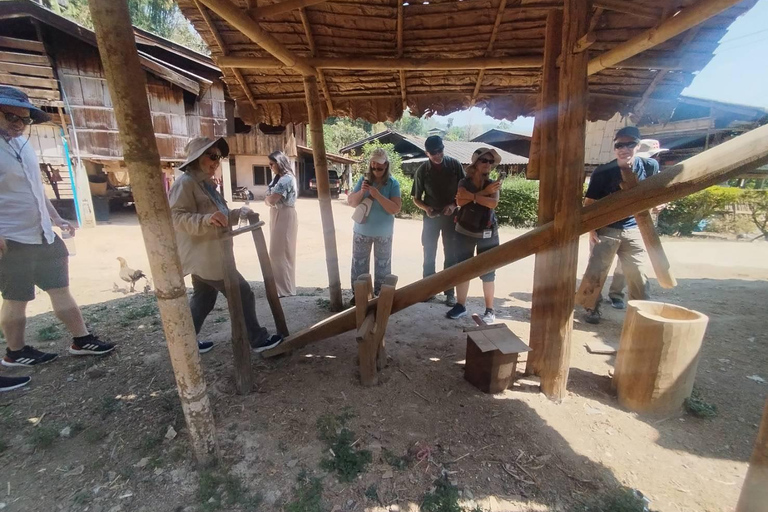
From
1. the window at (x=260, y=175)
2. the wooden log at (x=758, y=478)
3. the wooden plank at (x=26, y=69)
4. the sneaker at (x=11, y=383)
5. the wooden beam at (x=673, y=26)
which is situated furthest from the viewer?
the window at (x=260, y=175)

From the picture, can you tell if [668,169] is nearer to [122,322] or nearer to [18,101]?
[18,101]

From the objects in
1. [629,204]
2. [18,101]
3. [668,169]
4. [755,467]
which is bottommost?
[755,467]

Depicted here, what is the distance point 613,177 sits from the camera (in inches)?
156

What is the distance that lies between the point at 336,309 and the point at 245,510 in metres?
2.71

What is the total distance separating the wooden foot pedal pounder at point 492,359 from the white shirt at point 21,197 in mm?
3641

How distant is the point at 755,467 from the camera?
Answer: 4.73 feet

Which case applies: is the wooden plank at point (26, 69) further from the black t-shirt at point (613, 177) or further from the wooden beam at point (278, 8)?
the black t-shirt at point (613, 177)

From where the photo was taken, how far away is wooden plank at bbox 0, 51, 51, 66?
1006 cm

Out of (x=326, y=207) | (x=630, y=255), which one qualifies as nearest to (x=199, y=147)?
(x=326, y=207)

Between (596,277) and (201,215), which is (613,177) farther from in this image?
(201,215)

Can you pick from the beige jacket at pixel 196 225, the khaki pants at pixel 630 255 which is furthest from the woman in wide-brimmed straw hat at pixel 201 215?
the khaki pants at pixel 630 255

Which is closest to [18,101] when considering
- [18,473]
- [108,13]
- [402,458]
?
[108,13]

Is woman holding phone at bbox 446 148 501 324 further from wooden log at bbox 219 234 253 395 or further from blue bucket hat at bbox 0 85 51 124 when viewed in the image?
blue bucket hat at bbox 0 85 51 124

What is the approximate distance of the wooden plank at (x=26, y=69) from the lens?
10055 mm
